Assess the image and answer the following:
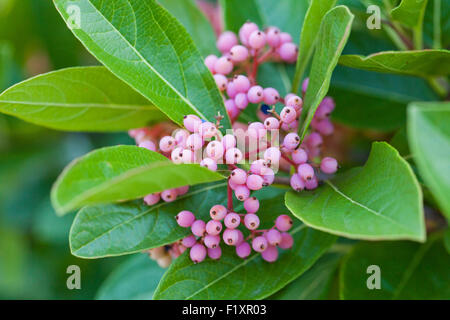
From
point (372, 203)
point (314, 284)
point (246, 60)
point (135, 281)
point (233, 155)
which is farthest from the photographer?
point (135, 281)

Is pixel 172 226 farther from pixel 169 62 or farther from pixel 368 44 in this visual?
pixel 368 44

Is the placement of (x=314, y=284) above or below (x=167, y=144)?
below

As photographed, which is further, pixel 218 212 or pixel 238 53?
pixel 238 53

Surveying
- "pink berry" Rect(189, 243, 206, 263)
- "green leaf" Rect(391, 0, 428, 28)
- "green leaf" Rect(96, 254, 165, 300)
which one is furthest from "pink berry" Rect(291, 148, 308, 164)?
"green leaf" Rect(96, 254, 165, 300)

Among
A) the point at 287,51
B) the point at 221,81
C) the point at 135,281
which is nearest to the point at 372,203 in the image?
the point at 221,81

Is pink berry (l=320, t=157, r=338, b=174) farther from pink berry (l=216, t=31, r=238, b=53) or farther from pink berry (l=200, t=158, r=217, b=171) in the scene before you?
pink berry (l=216, t=31, r=238, b=53)

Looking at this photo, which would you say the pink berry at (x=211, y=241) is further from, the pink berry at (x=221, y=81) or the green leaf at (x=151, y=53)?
the pink berry at (x=221, y=81)

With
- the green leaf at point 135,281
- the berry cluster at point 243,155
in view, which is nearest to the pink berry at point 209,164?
the berry cluster at point 243,155

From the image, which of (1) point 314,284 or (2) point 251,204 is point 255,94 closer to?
(2) point 251,204
